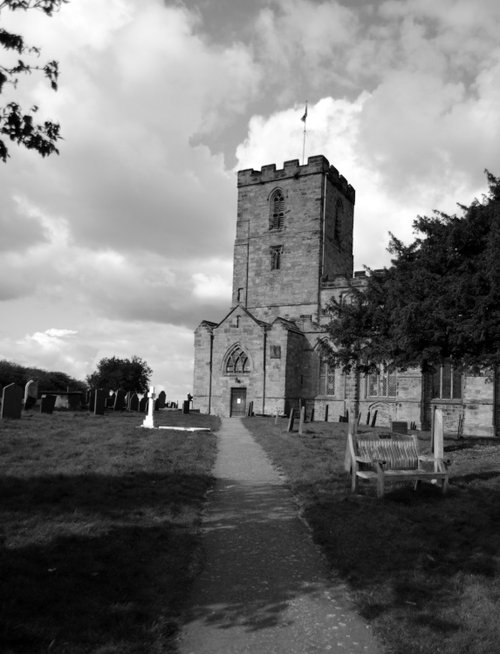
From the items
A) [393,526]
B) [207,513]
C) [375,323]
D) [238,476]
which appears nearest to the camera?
[393,526]

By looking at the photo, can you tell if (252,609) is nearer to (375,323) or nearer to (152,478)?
(152,478)

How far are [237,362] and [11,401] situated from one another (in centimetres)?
2150

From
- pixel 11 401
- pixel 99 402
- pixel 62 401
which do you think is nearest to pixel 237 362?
pixel 62 401

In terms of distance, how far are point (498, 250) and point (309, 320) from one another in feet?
85.5

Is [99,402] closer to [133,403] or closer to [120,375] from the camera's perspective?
[133,403]

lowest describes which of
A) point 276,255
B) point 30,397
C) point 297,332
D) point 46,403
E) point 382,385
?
point 46,403

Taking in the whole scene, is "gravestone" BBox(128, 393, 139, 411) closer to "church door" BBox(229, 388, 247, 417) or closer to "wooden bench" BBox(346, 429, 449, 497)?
"church door" BBox(229, 388, 247, 417)

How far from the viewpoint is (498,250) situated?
49.0ft

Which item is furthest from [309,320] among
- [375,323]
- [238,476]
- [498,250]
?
[238,476]

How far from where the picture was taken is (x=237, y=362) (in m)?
40.2

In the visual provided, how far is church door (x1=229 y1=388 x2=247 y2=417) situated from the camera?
3934cm

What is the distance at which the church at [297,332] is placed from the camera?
3603cm

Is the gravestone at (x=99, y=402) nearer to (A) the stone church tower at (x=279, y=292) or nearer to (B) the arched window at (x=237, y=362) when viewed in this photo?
(A) the stone church tower at (x=279, y=292)

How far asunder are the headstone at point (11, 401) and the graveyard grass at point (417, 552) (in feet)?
37.1
